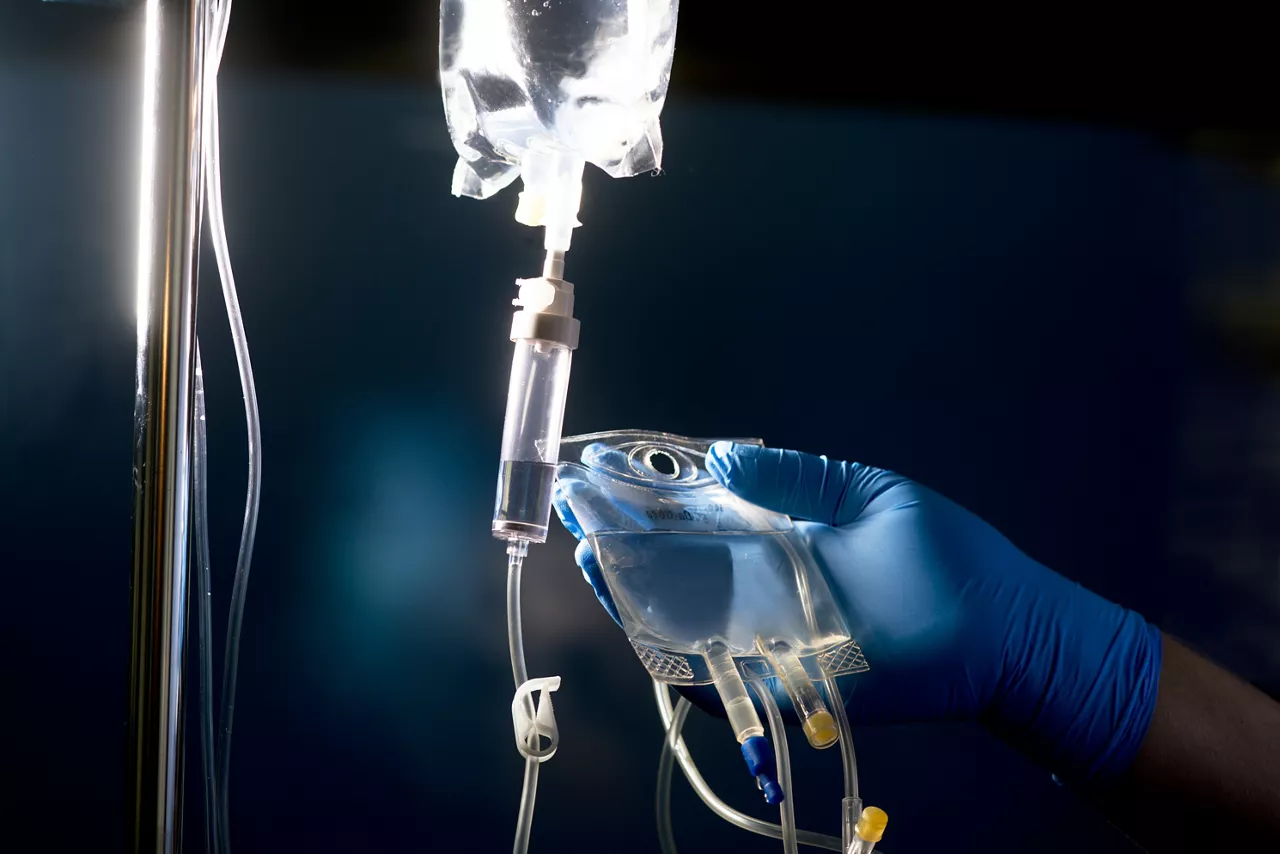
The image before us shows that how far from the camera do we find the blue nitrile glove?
3.23 feet

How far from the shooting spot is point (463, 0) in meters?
0.81

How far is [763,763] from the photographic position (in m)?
0.70

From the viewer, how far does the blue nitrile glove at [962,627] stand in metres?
0.98

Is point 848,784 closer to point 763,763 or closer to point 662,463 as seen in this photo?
point 763,763

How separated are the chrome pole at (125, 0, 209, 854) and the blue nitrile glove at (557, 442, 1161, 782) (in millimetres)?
572

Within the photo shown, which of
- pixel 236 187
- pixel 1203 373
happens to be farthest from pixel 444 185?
pixel 1203 373

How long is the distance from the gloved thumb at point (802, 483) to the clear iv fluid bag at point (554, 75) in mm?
353

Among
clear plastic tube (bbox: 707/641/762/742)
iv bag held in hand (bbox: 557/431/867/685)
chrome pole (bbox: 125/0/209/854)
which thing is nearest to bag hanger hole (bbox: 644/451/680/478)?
iv bag held in hand (bbox: 557/431/867/685)

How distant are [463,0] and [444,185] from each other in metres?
0.48

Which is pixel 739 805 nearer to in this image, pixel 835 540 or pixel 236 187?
pixel 835 540

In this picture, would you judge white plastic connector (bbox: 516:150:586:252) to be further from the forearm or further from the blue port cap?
the forearm

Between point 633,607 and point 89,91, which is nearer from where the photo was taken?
point 633,607

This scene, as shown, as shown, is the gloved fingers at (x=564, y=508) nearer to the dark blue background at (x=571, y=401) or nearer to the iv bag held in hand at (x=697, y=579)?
the iv bag held in hand at (x=697, y=579)

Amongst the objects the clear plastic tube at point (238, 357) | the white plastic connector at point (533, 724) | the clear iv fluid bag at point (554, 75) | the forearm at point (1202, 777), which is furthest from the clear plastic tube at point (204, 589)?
the forearm at point (1202, 777)
